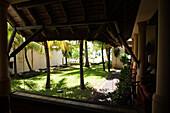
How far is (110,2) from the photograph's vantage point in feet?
12.1

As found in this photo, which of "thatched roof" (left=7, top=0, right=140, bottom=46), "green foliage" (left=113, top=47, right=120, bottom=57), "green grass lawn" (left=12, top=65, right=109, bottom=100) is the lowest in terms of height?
"green grass lawn" (left=12, top=65, right=109, bottom=100)

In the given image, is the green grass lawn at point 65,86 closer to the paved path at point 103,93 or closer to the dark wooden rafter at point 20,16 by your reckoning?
the paved path at point 103,93

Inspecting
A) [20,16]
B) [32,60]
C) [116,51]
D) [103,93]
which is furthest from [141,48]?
[32,60]
